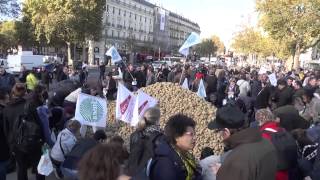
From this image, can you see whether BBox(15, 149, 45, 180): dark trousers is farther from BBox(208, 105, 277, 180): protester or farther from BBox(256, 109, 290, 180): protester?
BBox(208, 105, 277, 180): protester

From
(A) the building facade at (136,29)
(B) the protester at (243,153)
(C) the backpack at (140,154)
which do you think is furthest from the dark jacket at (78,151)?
(A) the building facade at (136,29)

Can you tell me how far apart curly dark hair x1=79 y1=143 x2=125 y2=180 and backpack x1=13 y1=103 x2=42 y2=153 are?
3489 millimetres

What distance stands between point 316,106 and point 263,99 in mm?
4289

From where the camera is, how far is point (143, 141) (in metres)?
5.03

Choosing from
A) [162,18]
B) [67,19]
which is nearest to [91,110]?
[67,19]

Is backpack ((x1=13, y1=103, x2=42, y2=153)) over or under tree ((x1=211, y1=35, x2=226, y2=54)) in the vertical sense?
under

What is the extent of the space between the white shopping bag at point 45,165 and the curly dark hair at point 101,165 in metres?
3.70

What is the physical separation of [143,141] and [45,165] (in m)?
2.13

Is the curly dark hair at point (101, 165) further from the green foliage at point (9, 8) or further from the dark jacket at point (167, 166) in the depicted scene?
the green foliage at point (9, 8)

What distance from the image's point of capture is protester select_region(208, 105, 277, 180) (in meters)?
3.41

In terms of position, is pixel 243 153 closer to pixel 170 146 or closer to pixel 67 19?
pixel 170 146

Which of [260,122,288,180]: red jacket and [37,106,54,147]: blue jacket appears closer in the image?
[260,122,288,180]: red jacket

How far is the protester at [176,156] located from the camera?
11.6 feet

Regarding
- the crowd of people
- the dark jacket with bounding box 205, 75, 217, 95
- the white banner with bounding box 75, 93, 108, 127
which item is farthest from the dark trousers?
the dark jacket with bounding box 205, 75, 217, 95
